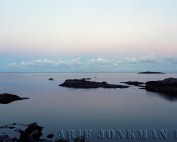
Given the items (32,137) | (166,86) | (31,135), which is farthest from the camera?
(166,86)

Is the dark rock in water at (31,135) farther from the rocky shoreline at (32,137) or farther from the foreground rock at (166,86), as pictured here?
the foreground rock at (166,86)

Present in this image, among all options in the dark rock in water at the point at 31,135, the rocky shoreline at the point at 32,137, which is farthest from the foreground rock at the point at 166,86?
the dark rock in water at the point at 31,135

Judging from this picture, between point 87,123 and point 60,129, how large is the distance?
5.10m

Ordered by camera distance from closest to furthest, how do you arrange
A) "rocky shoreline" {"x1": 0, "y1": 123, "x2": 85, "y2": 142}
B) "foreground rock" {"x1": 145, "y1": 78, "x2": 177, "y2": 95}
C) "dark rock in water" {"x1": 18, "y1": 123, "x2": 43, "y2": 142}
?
"rocky shoreline" {"x1": 0, "y1": 123, "x2": 85, "y2": 142} → "dark rock in water" {"x1": 18, "y1": 123, "x2": 43, "y2": 142} → "foreground rock" {"x1": 145, "y1": 78, "x2": 177, "y2": 95}

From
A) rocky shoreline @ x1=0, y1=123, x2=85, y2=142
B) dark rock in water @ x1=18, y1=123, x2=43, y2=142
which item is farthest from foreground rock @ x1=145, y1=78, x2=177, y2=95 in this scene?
dark rock in water @ x1=18, y1=123, x2=43, y2=142

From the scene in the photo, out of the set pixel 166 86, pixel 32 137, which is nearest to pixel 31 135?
pixel 32 137

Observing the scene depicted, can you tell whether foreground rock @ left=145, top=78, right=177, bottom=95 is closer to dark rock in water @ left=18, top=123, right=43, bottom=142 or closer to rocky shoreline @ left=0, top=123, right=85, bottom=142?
rocky shoreline @ left=0, top=123, right=85, bottom=142

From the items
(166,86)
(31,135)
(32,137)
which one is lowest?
(32,137)

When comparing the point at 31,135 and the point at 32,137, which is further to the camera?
the point at 31,135

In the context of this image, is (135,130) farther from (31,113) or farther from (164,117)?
(31,113)

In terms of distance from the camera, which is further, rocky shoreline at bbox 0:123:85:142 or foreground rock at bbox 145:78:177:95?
foreground rock at bbox 145:78:177:95

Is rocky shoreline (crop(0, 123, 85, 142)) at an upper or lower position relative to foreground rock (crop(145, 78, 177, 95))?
lower

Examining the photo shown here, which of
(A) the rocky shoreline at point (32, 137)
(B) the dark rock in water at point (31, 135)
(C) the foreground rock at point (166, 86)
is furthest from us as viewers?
(C) the foreground rock at point (166, 86)

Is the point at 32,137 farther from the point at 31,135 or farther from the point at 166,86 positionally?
the point at 166,86
